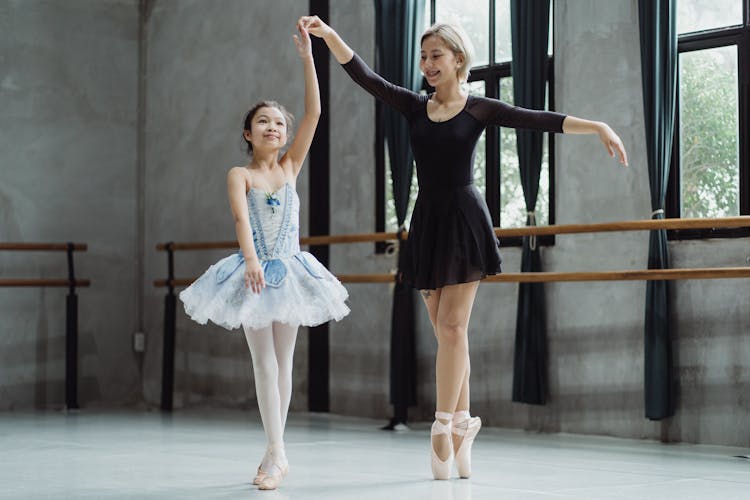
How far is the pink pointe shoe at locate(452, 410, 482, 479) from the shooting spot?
3754 millimetres

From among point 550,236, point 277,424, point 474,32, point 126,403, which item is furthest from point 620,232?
point 126,403

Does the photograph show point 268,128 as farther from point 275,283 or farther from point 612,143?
point 612,143

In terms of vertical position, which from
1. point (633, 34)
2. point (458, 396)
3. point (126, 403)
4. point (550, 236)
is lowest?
point (126, 403)

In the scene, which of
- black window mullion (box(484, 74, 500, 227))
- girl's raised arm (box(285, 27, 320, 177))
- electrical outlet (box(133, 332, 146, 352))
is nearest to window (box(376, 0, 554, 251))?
black window mullion (box(484, 74, 500, 227))

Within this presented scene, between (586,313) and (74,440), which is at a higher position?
(586,313)

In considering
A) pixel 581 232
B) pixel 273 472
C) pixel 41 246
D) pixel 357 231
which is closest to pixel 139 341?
pixel 41 246

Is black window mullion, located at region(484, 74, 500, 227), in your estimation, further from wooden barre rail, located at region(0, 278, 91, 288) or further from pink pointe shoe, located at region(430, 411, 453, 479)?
wooden barre rail, located at region(0, 278, 91, 288)

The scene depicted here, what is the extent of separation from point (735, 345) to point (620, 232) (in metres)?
0.79

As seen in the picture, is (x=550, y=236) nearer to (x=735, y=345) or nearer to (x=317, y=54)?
(x=735, y=345)

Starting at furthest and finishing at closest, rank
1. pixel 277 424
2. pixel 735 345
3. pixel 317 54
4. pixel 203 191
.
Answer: pixel 203 191 → pixel 317 54 → pixel 735 345 → pixel 277 424

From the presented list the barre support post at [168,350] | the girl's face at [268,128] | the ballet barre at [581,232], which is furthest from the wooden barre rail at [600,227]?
the girl's face at [268,128]

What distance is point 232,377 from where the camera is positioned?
7.24m

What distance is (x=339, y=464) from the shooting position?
4.39 m

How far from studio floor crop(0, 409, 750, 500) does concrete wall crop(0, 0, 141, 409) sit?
117 cm
